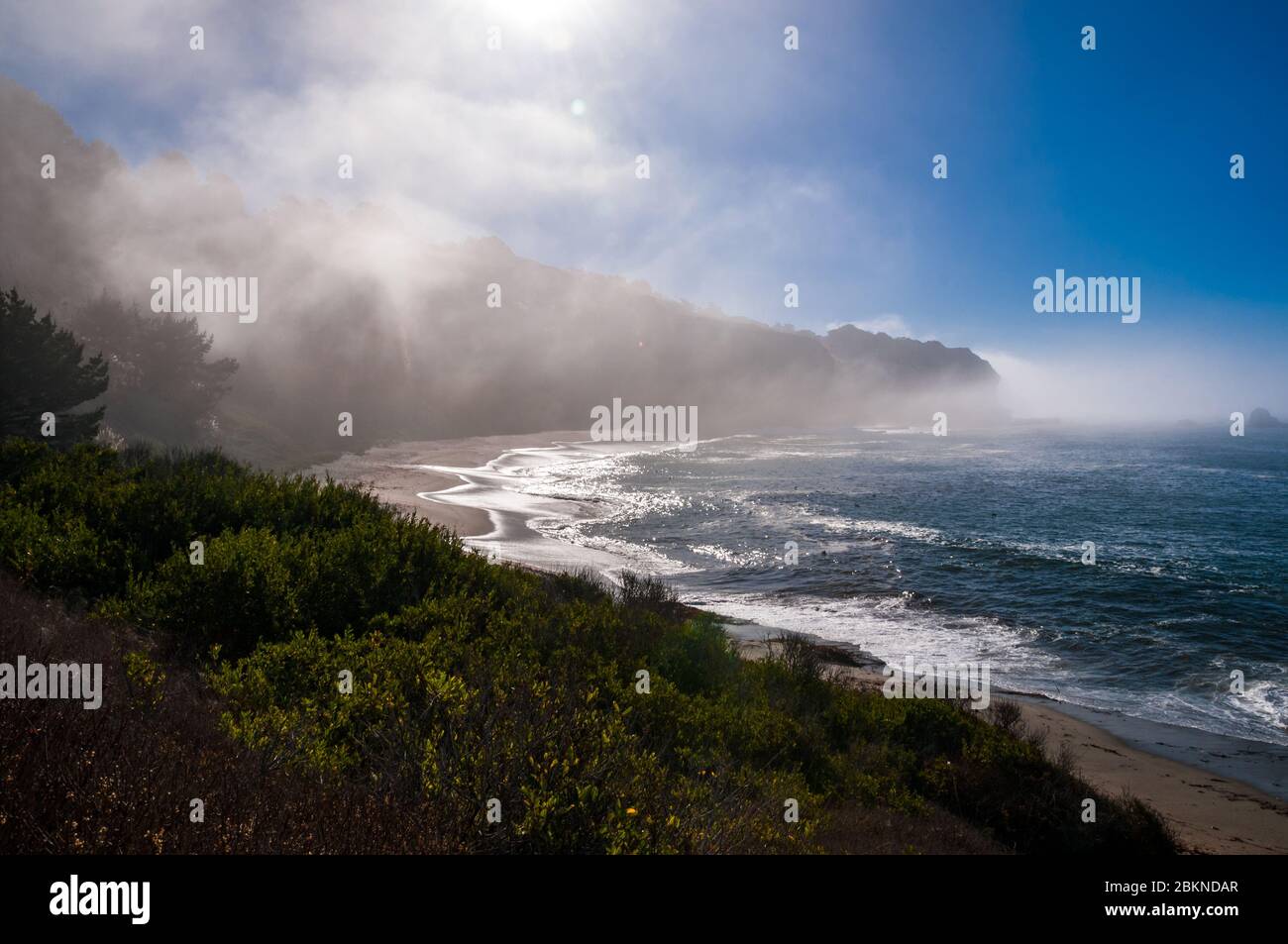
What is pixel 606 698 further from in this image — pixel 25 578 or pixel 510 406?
pixel 510 406

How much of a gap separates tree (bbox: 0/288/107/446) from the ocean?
15549 millimetres

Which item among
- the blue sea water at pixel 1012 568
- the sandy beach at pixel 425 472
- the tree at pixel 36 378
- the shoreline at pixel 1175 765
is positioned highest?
the tree at pixel 36 378

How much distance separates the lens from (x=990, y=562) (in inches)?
1114

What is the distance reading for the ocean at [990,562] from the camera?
56.7ft

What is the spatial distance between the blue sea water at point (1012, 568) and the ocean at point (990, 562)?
0.10 metres

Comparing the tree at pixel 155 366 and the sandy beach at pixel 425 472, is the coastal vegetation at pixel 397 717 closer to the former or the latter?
the sandy beach at pixel 425 472

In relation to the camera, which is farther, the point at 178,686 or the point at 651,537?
the point at 651,537

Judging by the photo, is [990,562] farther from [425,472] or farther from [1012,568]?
[425,472]

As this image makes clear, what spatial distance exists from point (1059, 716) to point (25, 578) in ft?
60.9

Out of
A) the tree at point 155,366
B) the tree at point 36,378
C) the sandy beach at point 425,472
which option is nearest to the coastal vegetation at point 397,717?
the sandy beach at point 425,472

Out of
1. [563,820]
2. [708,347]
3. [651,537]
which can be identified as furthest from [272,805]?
[708,347]

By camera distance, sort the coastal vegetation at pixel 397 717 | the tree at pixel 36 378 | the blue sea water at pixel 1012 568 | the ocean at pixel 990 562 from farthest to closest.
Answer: the tree at pixel 36 378
the ocean at pixel 990 562
the blue sea water at pixel 1012 568
the coastal vegetation at pixel 397 717

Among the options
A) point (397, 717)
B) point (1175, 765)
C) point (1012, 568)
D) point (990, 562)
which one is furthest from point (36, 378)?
point (1012, 568)
